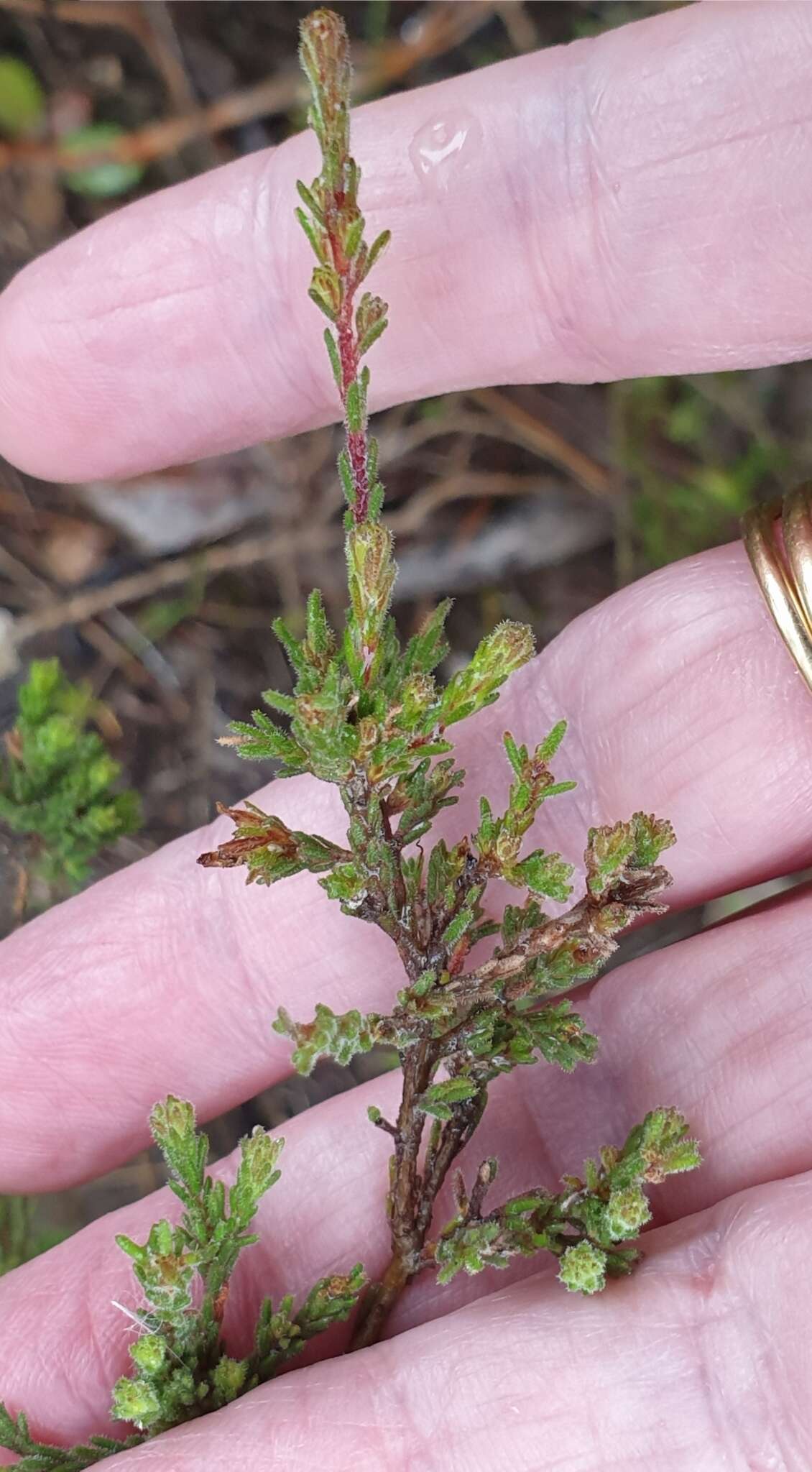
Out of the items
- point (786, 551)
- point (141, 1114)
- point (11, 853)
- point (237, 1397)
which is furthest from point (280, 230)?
point (237, 1397)

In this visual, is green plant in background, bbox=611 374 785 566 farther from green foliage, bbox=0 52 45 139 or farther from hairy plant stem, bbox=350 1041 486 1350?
hairy plant stem, bbox=350 1041 486 1350

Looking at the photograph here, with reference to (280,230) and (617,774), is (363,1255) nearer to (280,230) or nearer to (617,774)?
(617,774)

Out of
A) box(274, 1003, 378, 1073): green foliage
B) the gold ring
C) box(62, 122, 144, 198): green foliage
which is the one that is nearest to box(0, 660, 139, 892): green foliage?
box(274, 1003, 378, 1073): green foliage

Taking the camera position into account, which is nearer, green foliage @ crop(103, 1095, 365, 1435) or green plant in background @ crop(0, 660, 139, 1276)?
green foliage @ crop(103, 1095, 365, 1435)

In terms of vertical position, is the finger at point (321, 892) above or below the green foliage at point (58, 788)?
below

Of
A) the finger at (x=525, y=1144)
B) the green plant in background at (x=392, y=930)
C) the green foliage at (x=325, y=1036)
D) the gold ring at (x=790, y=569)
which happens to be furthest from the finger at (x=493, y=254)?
the green foliage at (x=325, y=1036)

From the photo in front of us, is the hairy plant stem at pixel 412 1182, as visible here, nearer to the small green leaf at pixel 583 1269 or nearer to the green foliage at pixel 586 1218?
the green foliage at pixel 586 1218
